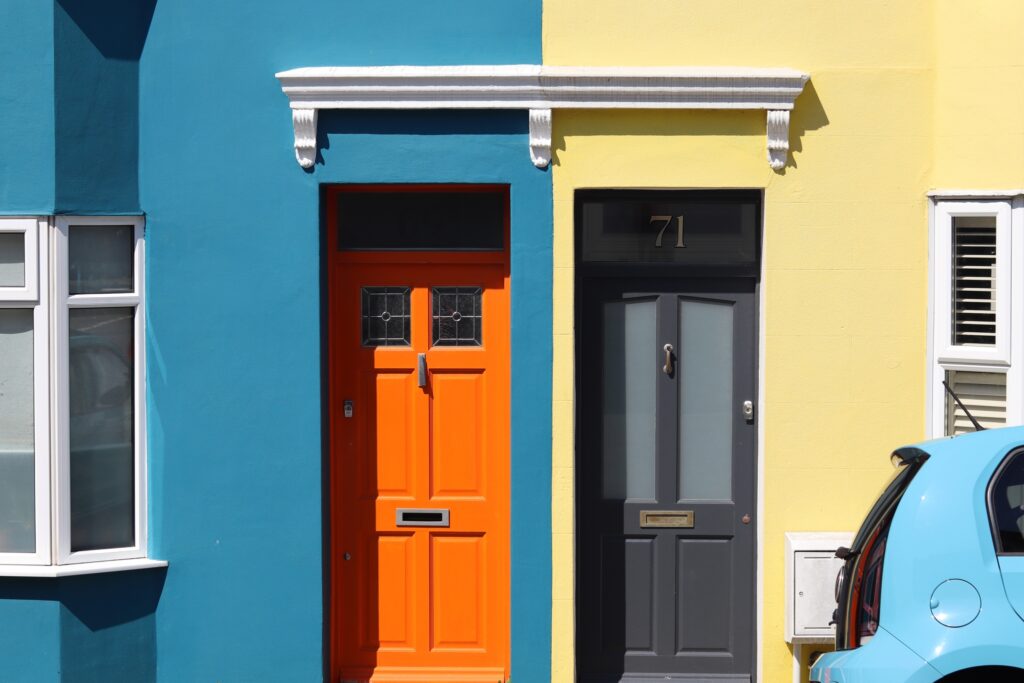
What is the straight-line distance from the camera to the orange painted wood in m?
7.68

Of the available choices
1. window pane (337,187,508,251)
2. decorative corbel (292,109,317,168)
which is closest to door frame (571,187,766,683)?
window pane (337,187,508,251)

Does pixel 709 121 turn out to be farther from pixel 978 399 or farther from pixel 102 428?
pixel 102 428

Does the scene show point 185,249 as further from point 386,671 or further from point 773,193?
point 773,193

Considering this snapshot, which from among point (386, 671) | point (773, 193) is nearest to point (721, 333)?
point (773, 193)

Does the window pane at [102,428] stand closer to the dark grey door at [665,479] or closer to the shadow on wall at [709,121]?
the dark grey door at [665,479]

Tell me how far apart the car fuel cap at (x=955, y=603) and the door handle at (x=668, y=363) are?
8.84 ft

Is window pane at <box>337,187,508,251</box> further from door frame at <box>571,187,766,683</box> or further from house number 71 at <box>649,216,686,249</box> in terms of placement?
house number 71 at <box>649,216,686,249</box>

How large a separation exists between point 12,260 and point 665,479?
159 inches

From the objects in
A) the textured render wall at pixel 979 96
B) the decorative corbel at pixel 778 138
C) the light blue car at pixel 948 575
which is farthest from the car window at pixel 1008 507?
the decorative corbel at pixel 778 138

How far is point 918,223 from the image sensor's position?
734 centimetres

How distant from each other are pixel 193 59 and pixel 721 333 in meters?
3.56

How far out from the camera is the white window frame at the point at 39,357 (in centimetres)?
717

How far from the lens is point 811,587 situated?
714 centimetres

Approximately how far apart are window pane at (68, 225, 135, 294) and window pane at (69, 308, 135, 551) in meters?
0.14
